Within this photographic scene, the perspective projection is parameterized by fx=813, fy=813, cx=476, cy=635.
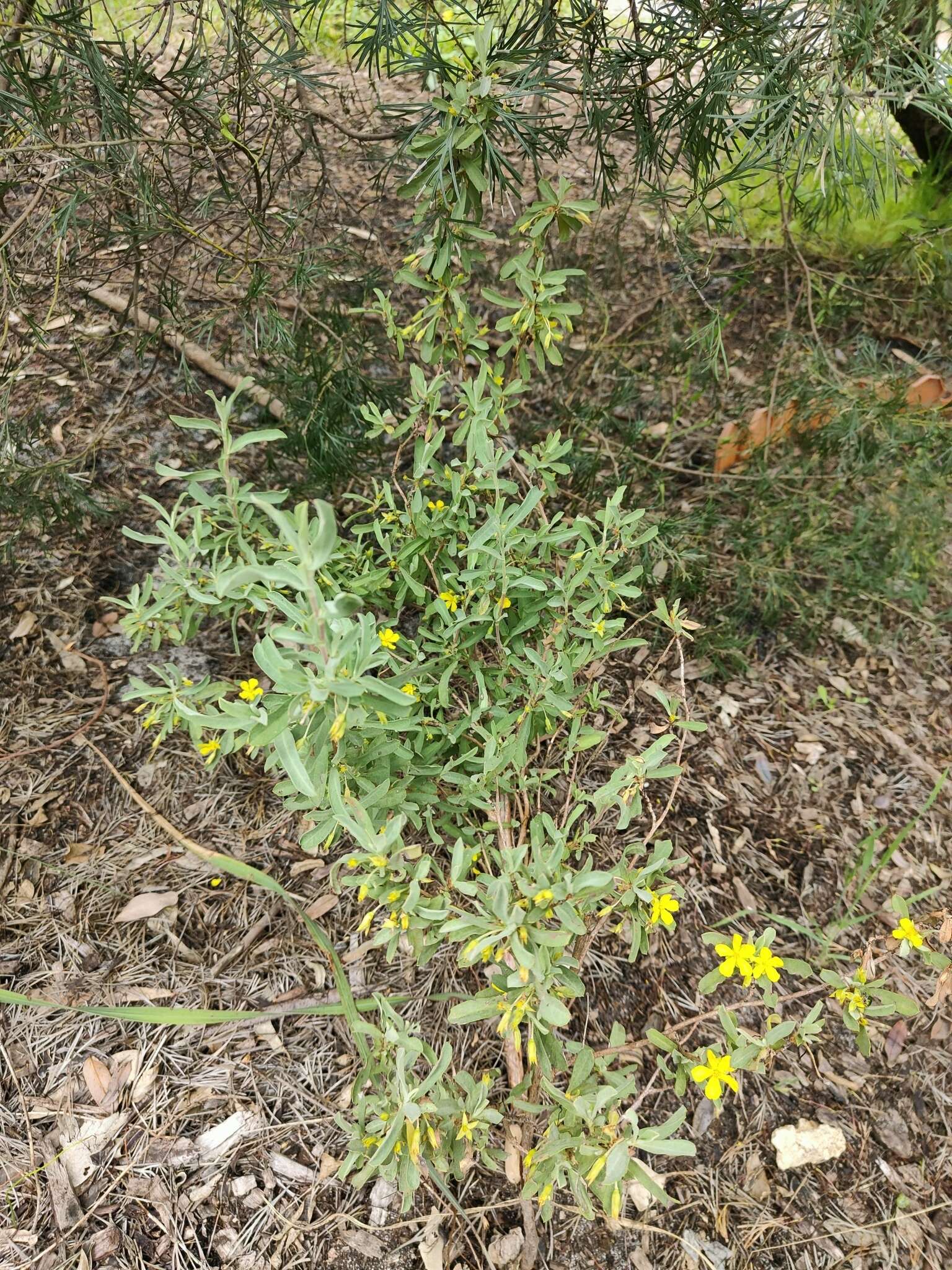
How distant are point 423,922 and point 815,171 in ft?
5.30

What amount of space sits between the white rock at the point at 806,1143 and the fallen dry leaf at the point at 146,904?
1.30m

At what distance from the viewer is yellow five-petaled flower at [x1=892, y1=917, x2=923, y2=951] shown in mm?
Answer: 1197

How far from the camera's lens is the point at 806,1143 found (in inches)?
62.1

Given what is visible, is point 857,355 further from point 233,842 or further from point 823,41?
point 233,842

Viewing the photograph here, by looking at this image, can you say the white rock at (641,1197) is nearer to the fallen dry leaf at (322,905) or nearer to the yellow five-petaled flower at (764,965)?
the yellow five-petaled flower at (764,965)

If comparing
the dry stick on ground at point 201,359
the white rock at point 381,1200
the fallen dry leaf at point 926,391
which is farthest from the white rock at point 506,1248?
the fallen dry leaf at point 926,391

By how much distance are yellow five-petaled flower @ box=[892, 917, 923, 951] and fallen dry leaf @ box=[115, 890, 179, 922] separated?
4.52 ft

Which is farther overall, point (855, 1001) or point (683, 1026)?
point (683, 1026)

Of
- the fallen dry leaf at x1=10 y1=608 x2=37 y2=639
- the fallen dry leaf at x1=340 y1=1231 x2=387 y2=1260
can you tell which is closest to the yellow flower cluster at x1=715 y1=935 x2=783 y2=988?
the fallen dry leaf at x1=340 y1=1231 x2=387 y2=1260

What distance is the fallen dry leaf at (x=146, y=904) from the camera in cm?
170

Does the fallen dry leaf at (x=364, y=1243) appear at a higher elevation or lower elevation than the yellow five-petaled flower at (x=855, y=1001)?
lower

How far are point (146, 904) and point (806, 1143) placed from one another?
4.62 ft

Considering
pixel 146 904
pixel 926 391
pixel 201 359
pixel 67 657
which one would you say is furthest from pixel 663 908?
pixel 201 359

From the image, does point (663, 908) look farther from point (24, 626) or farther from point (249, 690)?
point (24, 626)
